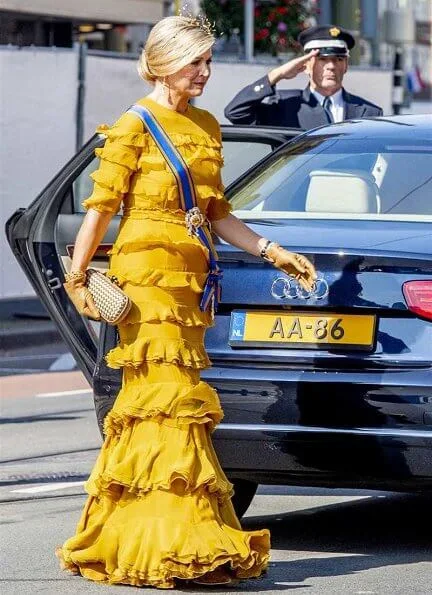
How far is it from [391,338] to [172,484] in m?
0.89

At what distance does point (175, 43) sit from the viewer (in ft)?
18.1

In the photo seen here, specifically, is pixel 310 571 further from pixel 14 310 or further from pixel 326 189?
pixel 14 310

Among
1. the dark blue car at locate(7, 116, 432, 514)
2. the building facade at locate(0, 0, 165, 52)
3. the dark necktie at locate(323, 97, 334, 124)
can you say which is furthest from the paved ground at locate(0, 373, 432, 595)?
the building facade at locate(0, 0, 165, 52)

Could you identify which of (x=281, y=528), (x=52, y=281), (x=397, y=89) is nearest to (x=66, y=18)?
(x=397, y=89)

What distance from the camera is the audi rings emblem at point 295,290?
19.2 feet

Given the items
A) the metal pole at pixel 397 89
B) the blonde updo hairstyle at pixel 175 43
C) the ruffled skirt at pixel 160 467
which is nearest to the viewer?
the ruffled skirt at pixel 160 467

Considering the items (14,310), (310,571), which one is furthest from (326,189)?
(14,310)

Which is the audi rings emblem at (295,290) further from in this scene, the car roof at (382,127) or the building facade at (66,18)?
Result: the building facade at (66,18)

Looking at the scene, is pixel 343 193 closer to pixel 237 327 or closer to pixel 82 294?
pixel 237 327

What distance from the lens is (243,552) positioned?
17.9 feet

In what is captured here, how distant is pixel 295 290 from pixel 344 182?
3.11 feet

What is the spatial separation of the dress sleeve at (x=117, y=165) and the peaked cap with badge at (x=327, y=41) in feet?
14.8

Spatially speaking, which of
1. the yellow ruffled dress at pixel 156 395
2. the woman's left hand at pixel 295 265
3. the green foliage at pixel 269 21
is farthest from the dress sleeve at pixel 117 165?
the green foliage at pixel 269 21

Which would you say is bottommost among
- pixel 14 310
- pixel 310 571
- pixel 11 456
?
pixel 14 310
